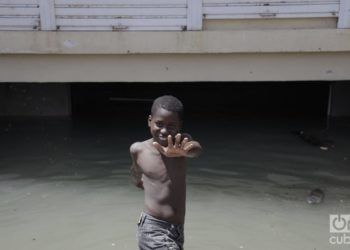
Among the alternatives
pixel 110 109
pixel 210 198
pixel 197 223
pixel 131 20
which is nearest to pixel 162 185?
pixel 197 223

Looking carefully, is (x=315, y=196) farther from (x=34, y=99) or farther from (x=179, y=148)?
(x=34, y=99)

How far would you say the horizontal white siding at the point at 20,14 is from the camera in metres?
5.61

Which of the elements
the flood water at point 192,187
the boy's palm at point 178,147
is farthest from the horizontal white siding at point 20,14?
the boy's palm at point 178,147

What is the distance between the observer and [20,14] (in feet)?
18.4

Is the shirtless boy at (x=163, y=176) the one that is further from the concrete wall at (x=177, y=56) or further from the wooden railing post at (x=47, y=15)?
the wooden railing post at (x=47, y=15)

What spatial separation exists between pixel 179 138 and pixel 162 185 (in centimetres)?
36

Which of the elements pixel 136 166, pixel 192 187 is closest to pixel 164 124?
pixel 136 166

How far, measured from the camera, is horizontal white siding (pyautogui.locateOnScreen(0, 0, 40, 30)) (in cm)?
561

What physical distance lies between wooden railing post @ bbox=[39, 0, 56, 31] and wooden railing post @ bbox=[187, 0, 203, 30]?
170cm

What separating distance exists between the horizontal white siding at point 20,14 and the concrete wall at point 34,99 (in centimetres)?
255

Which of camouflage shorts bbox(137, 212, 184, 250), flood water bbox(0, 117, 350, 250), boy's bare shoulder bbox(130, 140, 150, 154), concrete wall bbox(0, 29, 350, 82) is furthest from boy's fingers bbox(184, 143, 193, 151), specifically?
concrete wall bbox(0, 29, 350, 82)

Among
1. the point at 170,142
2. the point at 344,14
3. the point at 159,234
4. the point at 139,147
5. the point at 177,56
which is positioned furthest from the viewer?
the point at 177,56

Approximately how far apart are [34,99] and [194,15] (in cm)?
402

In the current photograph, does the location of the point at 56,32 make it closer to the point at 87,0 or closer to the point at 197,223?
the point at 87,0
